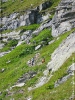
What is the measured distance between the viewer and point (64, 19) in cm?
7019

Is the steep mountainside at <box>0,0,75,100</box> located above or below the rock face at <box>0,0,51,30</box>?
above

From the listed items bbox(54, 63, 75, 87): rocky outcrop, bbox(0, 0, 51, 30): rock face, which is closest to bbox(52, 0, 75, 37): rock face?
bbox(54, 63, 75, 87): rocky outcrop

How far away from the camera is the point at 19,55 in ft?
214

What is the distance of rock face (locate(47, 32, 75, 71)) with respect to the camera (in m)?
42.5

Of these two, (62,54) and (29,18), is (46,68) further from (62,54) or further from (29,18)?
(29,18)

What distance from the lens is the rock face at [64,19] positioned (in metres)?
66.4

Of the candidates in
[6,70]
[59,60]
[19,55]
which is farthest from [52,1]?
[59,60]

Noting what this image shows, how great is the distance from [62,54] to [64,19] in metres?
26.4

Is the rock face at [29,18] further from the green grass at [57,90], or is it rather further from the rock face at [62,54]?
the green grass at [57,90]

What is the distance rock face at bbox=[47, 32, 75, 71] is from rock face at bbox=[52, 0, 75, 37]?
16.6 metres

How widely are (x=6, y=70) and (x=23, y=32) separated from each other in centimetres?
5104

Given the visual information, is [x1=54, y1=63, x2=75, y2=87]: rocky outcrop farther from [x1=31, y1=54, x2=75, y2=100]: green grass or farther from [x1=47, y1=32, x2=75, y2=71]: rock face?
[x1=47, y1=32, x2=75, y2=71]: rock face

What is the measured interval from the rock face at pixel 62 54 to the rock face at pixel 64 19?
1656 centimetres

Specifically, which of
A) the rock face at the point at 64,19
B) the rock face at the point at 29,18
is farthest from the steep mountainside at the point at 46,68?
the rock face at the point at 29,18
